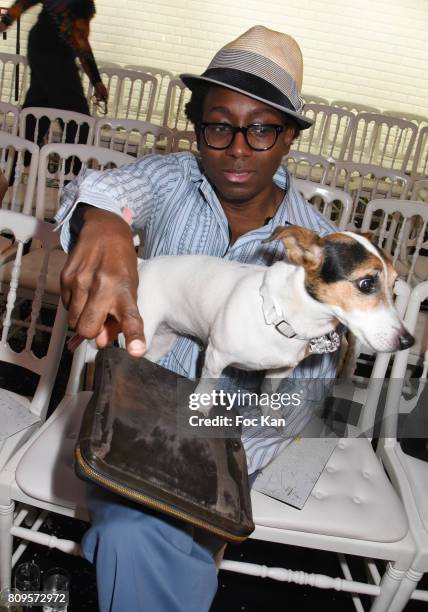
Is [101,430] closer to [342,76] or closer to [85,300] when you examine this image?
[85,300]

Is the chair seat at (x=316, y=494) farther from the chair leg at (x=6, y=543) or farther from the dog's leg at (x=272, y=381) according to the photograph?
the dog's leg at (x=272, y=381)

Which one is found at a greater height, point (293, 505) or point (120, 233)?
point (120, 233)

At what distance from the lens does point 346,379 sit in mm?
1649

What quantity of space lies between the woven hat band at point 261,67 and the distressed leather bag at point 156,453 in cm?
55

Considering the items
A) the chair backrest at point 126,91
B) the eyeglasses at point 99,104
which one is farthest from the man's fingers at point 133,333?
the eyeglasses at point 99,104

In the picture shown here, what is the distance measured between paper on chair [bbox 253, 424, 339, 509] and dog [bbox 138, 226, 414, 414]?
0.52 metres

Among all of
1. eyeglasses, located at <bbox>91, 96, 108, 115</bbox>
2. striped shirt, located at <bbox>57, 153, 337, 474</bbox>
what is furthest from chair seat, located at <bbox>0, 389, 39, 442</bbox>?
eyeglasses, located at <bbox>91, 96, 108, 115</bbox>

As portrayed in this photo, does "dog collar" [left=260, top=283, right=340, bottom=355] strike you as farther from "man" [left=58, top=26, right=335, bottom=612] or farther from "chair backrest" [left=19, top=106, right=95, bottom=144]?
"chair backrest" [left=19, top=106, right=95, bottom=144]

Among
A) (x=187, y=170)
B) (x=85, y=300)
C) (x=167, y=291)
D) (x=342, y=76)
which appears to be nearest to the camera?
(x=85, y=300)

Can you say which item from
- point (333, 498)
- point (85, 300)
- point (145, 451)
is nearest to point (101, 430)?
point (145, 451)

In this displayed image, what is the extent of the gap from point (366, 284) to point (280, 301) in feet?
0.44

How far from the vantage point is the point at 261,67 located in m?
0.97

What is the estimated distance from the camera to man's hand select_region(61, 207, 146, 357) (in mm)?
834

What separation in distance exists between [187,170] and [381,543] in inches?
41.8
